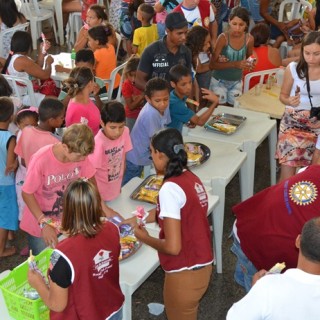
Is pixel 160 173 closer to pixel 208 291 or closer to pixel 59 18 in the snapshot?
pixel 208 291

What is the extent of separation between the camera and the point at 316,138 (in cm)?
414

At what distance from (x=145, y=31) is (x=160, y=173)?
3.90 m

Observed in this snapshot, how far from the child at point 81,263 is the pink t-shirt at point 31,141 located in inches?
44.3

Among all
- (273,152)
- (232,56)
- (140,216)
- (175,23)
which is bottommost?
(273,152)

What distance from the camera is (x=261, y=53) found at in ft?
18.6

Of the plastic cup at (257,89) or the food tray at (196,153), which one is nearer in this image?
the food tray at (196,153)

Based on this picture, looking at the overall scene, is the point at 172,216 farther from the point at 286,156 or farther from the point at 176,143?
the point at 286,156

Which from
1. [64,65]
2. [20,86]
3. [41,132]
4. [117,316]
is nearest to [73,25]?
[64,65]

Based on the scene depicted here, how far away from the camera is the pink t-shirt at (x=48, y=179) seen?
3051 millimetres

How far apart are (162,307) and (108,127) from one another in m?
1.28

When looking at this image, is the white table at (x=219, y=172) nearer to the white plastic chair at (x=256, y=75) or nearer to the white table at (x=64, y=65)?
the white plastic chair at (x=256, y=75)

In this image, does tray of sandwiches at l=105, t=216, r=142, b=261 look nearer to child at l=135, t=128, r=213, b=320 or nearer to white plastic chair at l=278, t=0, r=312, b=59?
child at l=135, t=128, r=213, b=320

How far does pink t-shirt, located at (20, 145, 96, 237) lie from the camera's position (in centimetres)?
305

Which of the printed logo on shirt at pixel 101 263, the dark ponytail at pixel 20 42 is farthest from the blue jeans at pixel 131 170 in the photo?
the printed logo on shirt at pixel 101 263
